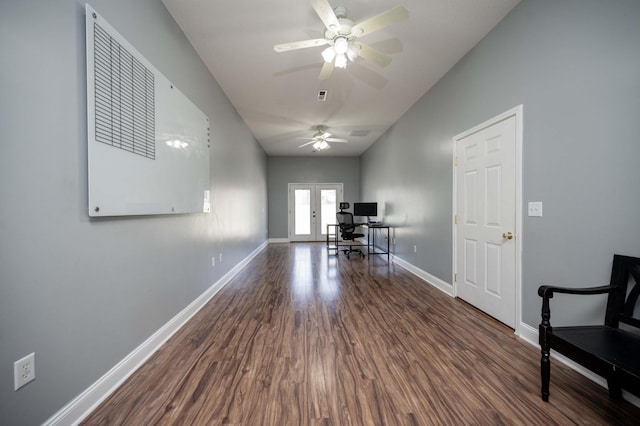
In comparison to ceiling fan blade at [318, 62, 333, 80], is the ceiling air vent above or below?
above

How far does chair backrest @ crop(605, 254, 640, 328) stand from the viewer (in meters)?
1.46

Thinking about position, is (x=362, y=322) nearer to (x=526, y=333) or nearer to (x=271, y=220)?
(x=526, y=333)

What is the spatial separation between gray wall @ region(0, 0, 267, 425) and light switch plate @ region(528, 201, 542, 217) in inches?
122

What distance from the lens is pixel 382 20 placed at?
202cm

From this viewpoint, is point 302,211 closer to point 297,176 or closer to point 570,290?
point 297,176

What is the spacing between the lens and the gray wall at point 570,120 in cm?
156

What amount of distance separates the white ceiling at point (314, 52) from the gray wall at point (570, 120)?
0.41 metres

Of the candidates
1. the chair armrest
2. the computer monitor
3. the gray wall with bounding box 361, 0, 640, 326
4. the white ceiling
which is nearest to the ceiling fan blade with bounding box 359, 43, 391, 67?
the white ceiling

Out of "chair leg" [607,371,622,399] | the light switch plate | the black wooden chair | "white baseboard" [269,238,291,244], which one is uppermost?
the light switch plate

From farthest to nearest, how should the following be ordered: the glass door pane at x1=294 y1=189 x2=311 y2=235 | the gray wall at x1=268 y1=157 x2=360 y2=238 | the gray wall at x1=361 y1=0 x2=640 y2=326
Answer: the glass door pane at x1=294 y1=189 x2=311 y2=235 < the gray wall at x1=268 y1=157 x2=360 y2=238 < the gray wall at x1=361 y1=0 x2=640 y2=326

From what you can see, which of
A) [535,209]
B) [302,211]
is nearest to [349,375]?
[535,209]

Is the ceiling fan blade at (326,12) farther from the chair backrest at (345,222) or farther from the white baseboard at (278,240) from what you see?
the white baseboard at (278,240)

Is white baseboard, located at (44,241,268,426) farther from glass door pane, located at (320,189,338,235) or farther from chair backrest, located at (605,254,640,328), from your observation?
glass door pane, located at (320,189,338,235)

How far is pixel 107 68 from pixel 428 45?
2909 mm
